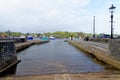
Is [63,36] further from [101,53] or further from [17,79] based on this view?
[17,79]

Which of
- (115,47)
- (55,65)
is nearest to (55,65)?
(55,65)

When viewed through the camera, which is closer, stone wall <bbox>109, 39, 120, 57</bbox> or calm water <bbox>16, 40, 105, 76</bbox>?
calm water <bbox>16, 40, 105, 76</bbox>

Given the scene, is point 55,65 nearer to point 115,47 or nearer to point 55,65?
point 55,65

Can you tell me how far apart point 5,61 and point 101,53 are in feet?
36.2

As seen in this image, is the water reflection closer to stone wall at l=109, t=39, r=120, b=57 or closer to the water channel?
A: the water channel

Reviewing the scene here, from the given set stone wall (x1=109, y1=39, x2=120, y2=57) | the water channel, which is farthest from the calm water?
stone wall (x1=109, y1=39, x2=120, y2=57)

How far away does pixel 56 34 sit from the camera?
180875 mm

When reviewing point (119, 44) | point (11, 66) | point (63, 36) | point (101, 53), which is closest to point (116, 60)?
point (119, 44)

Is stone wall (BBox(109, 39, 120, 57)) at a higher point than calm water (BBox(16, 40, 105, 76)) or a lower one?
higher

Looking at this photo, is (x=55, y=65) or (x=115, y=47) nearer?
(x=115, y=47)

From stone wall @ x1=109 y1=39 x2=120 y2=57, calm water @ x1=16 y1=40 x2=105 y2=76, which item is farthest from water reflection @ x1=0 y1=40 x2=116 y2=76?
stone wall @ x1=109 y1=39 x2=120 y2=57

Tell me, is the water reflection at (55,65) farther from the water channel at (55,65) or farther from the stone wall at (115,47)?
the stone wall at (115,47)

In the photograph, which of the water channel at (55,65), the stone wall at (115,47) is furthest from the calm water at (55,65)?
the stone wall at (115,47)

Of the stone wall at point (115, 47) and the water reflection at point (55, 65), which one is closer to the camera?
the water reflection at point (55, 65)
